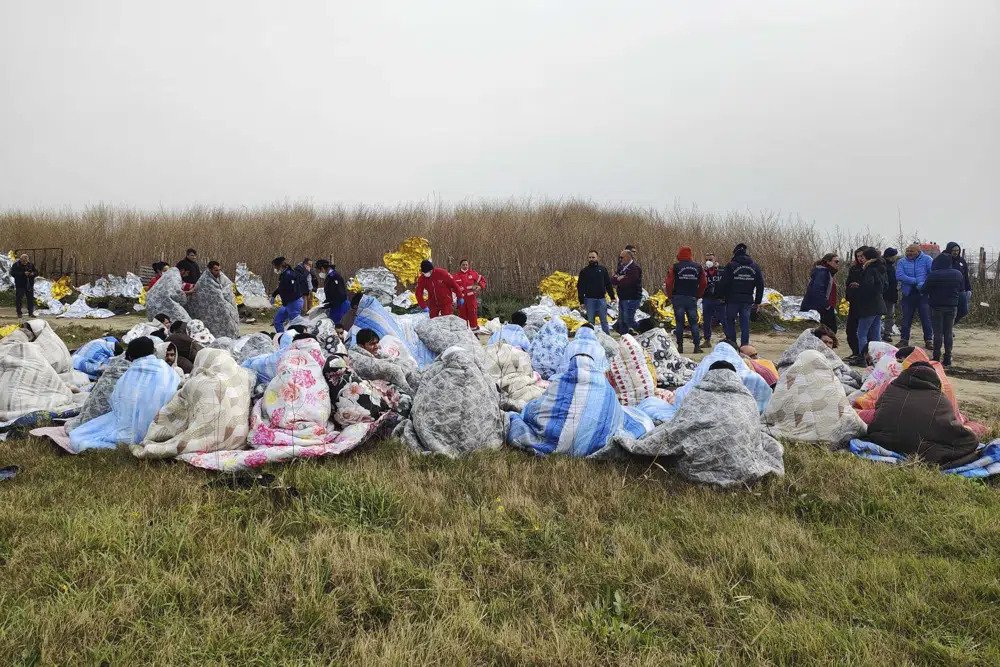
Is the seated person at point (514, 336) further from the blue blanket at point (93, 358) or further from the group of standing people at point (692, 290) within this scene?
the blue blanket at point (93, 358)

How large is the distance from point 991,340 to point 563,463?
1144 centimetres

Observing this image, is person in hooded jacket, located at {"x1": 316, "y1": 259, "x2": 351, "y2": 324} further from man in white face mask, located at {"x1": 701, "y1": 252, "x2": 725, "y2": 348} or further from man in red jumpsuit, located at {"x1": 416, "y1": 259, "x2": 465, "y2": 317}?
man in white face mask, located at {"x1": 701, "y1": 252, "x2": 725, "y2": 348}

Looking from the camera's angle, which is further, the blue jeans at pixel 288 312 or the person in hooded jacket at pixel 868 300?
the blue jeans at pixel 288 312

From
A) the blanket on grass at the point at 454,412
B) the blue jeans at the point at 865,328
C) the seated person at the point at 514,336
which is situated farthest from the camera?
the blue jeans at the point at 865,328

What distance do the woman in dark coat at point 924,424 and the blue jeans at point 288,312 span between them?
28.0 ft

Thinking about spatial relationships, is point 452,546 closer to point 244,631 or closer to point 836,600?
point 244,631

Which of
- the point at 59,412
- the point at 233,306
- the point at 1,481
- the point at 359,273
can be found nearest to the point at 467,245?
the point at 359,273

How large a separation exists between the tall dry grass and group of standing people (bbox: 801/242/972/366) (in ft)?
26.4

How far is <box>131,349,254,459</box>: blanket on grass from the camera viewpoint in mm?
4359

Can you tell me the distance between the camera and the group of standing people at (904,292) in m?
8.38

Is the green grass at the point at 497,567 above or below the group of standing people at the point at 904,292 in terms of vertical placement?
below

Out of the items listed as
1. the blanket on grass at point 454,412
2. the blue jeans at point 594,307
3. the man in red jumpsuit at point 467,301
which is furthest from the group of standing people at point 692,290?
the blanket on grass at point 454,412

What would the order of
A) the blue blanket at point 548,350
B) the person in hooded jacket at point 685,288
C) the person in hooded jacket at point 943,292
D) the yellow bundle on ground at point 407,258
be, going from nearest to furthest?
1. the blue blanket at point 548,350
2. the person in hooded jacket at point 943,292
3. the person in hooded jacket at point 685,288
4. the yellow bundle on ground at point 407,258

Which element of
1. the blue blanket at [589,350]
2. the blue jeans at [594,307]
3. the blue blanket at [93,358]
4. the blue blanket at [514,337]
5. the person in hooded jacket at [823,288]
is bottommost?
the blue blanket at [93,358]
